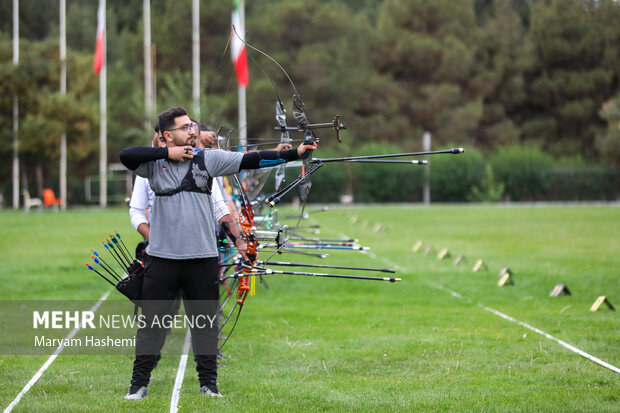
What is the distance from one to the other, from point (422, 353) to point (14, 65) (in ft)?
142

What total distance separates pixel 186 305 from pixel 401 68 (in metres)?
56.6

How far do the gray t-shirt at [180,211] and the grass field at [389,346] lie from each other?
1.06 m

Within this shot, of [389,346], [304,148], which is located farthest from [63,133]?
[304,148]

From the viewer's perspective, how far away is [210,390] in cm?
610

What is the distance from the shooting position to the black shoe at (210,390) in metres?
6.08

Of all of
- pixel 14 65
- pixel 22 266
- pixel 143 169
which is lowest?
pixel 22 266

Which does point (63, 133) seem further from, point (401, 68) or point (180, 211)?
point (180, 211)

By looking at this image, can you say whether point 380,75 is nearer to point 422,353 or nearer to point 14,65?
point 14,65

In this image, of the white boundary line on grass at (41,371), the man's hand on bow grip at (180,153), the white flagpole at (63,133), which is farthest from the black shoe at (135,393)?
the white flagpole at (63,133)

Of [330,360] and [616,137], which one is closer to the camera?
[330,360]

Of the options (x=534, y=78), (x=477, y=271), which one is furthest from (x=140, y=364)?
(x=534, y=78)

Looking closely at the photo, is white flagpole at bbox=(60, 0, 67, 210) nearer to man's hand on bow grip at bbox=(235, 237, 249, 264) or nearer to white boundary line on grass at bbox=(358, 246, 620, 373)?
white boundary line on grass at bbox=(358, 246, 620, 373)

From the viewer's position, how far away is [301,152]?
5668mm

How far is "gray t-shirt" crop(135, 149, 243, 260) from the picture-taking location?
19.3 feet
